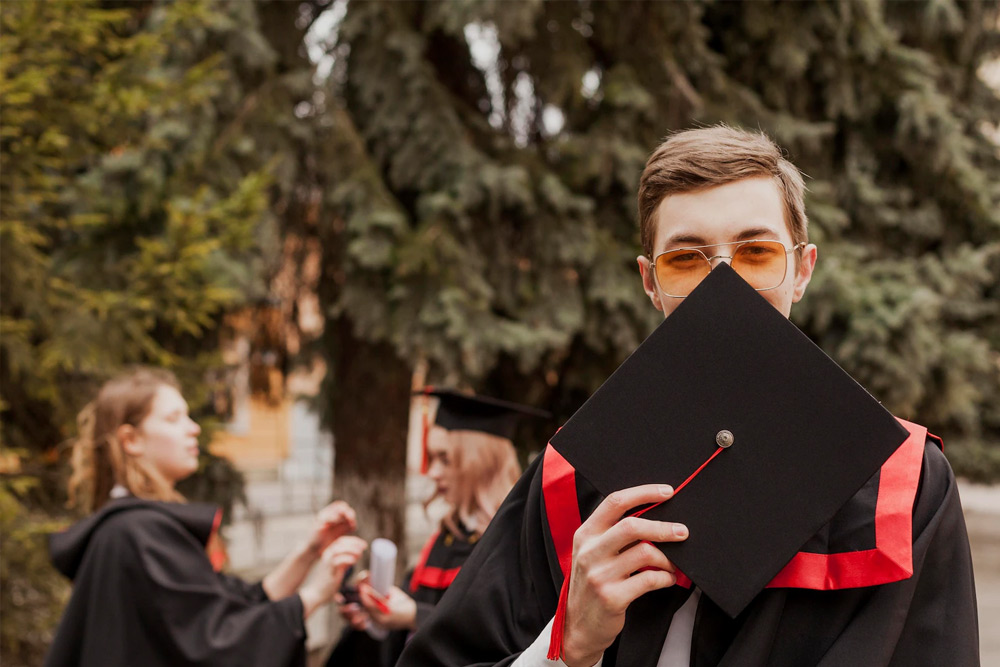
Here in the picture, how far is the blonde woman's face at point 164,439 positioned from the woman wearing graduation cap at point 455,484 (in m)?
0.99

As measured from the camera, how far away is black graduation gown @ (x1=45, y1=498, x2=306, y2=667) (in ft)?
10.7

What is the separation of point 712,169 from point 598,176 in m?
4.83

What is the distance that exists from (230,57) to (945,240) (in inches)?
230

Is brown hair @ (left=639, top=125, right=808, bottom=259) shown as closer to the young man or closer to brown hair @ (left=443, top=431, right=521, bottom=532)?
the young man

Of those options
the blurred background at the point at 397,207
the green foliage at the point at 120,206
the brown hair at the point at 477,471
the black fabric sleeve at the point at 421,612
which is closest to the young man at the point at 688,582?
the black fabric sleeve at the point at 421,612

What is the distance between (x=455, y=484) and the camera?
3994 millimetres

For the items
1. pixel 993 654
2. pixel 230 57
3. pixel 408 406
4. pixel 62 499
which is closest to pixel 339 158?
pixel 230 57

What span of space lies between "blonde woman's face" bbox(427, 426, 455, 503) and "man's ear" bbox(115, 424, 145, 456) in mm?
1232

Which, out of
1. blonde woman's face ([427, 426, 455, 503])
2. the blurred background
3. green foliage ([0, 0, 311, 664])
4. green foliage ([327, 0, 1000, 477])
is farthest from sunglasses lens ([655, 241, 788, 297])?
green foliage ([327, 0, 1000, 477])

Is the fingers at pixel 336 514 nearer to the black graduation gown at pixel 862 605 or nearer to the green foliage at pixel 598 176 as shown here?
the green foliage at pixel 598 176

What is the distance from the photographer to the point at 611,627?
4.10ft

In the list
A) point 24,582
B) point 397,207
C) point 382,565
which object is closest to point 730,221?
point 382,565

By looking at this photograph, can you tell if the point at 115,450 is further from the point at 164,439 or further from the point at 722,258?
the point at 722,258

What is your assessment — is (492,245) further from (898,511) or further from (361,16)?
(898,511)
